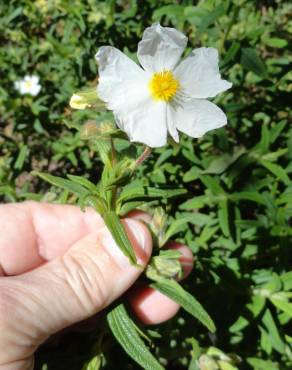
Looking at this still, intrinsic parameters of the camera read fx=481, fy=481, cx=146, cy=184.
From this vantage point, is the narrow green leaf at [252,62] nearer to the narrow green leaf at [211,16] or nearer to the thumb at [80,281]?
the narrow green leaf at [211,16]

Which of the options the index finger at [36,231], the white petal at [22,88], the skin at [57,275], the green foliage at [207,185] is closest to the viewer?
the skin at [57,275]

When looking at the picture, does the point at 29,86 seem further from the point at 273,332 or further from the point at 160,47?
the point at 273,332

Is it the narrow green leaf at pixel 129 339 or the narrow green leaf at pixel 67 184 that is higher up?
the narrow green leaf at pixel 67 184

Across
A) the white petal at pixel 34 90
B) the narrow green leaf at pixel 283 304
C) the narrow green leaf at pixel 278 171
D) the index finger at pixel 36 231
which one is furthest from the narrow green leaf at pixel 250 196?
the white petal at pixel 34 90

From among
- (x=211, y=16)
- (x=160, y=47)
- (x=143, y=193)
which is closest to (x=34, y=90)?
(x=211, y=16)

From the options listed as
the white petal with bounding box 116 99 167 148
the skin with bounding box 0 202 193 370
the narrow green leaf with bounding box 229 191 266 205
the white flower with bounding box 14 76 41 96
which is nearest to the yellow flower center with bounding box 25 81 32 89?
the white flower with bounding box 14 76 41 96

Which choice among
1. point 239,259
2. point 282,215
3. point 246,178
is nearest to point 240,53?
point 246,178
